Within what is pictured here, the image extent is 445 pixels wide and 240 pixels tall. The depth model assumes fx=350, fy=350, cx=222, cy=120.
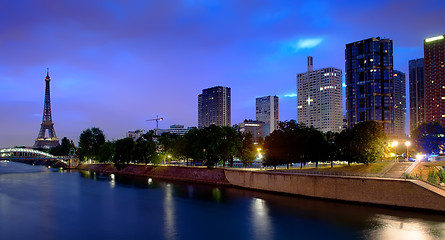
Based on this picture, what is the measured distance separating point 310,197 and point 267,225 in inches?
630

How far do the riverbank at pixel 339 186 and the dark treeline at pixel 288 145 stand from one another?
610 cm

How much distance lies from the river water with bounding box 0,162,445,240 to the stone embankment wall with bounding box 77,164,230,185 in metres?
13.2

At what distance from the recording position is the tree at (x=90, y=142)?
139 meters

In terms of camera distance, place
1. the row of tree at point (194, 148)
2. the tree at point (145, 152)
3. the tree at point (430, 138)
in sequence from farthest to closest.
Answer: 1. the tree at point (145, 152)
2. the row of tree at point (194, 148)
3. the tree at point (430, 138)

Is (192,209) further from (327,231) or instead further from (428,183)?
(428,183)

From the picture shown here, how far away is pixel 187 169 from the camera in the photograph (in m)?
81.2

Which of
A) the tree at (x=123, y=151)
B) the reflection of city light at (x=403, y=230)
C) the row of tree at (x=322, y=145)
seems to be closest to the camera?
the reflection of city light at (x=403, y=230)

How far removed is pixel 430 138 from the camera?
70.0 meters

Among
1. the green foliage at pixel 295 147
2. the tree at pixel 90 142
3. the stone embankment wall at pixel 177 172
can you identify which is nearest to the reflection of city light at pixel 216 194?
the stone embankment wall at pixel 177 172

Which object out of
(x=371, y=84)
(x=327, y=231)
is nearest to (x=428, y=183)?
(x=327, y=231)

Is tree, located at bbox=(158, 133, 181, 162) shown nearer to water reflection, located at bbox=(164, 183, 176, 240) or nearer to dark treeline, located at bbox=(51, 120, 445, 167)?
dark treeline, located at bbox=(51, 120, 445, 167)

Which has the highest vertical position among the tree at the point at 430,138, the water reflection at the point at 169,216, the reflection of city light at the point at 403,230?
the tree at the point at 430,138

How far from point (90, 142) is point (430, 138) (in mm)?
119653

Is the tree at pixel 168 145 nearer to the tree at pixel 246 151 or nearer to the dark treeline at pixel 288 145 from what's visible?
the dark treeline at pixel 288 145
